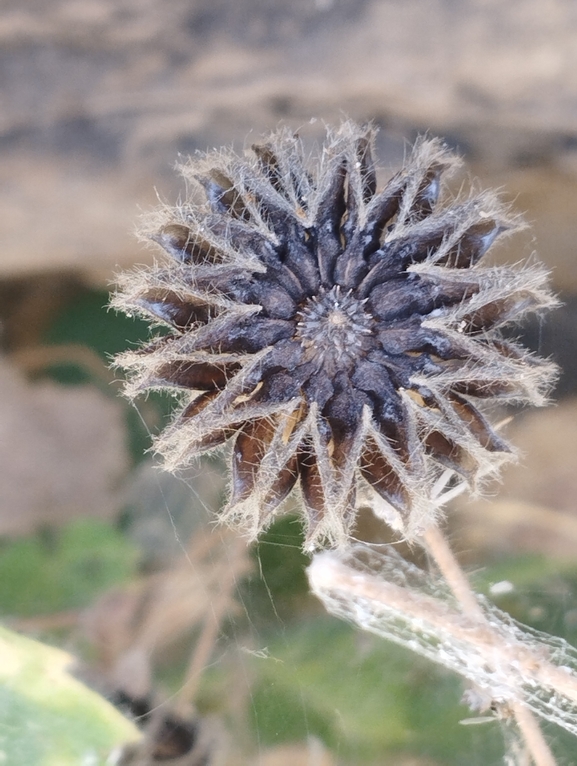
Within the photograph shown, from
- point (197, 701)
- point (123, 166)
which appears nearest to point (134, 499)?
point (197, 701)

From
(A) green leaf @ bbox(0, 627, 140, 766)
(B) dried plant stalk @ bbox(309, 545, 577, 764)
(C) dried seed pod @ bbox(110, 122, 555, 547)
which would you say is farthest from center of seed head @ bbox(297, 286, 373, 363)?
(A) green leaf @ bbox(0, 627, 140, 766)

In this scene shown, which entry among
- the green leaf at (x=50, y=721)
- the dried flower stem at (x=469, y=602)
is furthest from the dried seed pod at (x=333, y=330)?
the green leaf at (x=50, y=721)

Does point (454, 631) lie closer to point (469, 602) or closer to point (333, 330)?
point (469, 602)

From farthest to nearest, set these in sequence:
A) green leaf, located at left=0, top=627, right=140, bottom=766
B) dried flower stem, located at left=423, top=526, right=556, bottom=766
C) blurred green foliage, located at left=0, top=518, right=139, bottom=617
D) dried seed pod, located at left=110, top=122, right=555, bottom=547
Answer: blurred green foliage, located at left=0, top=518, right=139, bottom=617 < green leaf, located at left=0, top=627, right=140, bottom=766 < dried flower stem, located at left=423, top=526, right=556, bottom=766 < dried seed pod, located at left=110, top=122, right=555, bottom=547

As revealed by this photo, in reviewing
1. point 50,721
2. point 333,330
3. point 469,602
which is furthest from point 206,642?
point 333,330

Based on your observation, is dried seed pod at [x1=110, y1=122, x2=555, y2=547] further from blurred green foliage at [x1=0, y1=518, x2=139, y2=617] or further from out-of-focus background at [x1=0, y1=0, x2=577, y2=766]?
blurred green foliage at [x1=0, y1=518, x2=139, y2=617]

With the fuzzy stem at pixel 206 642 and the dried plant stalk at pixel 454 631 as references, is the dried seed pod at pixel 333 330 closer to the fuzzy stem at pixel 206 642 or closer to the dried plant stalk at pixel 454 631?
the dried plant stalk at pixel 454 631

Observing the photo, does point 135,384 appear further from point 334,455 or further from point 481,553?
point 481,553
